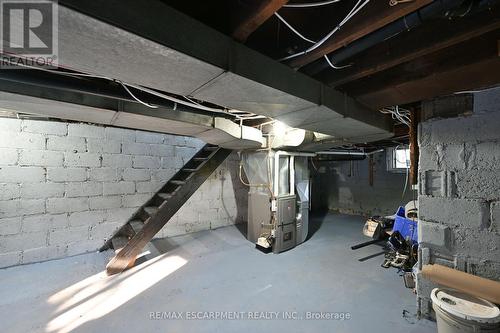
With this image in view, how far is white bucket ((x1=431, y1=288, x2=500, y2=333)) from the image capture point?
46.3 inches

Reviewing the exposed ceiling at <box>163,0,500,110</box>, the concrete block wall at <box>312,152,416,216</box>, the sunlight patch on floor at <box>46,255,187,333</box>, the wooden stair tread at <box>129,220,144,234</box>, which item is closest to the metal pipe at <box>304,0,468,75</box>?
the exposed ceiling at <box>163,0,500,110</box>

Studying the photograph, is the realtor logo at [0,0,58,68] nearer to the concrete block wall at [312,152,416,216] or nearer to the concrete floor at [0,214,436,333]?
the concrete floor at [0,214,436,333]

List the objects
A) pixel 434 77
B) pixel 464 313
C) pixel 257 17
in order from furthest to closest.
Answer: pixel 434 77, pixel 464 313, pixel 257 17

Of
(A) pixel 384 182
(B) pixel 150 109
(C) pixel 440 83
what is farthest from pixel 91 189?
(A) pixel 384 182

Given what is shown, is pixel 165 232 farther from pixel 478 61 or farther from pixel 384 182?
pixel 384 182

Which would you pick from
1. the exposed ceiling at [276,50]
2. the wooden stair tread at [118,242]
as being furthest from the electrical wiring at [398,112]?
the wooden stair tread at [118,242]

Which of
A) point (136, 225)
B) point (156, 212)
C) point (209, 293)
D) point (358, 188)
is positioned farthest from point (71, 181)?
point (358, 188)

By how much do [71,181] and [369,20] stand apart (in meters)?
3.46

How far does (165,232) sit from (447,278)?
3.48 m

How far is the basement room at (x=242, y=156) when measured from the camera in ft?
2.92

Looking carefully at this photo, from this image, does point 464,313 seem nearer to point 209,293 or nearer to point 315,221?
point 209,293

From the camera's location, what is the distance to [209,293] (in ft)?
6.80

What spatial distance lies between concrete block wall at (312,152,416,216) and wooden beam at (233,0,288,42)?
205 inches

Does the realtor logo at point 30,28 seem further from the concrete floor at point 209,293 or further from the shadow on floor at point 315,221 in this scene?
the shadow on floor at point 315,221
